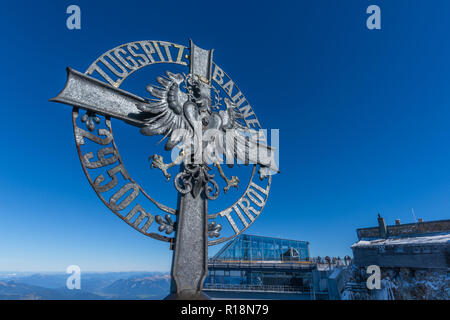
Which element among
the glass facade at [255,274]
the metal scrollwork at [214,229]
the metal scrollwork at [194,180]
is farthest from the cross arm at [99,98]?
the glass facade at [255,274]

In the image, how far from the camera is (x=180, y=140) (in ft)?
18.3

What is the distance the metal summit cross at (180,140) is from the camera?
4.64m

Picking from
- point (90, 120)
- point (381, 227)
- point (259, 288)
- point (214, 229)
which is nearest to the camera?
point (90, 120)

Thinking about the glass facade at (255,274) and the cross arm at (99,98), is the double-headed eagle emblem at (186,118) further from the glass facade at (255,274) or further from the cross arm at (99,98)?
the glass facade at (255,274)

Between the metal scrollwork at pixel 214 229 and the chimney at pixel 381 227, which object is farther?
the chimney at pixel 381 227

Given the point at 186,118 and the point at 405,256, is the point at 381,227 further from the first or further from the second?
the point at 186,118

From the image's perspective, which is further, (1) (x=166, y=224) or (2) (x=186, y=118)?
(2) (x=186, y=118)

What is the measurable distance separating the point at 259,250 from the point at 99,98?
35.8m

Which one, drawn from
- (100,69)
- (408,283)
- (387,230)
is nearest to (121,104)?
(100,69)

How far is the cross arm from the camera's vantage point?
181 inches

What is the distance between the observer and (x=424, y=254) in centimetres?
932

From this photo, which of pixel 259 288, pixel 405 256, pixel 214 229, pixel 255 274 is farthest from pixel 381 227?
pixel 214 229

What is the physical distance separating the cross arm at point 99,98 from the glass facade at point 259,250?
99.7ft
